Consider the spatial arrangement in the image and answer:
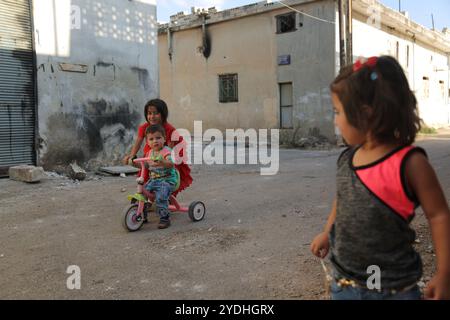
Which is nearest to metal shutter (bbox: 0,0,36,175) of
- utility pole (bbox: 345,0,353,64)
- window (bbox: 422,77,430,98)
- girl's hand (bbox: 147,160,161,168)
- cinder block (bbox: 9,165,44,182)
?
cinder block (bbox: 9,165,44,182)

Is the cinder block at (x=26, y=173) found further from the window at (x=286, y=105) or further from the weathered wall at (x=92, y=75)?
the window at (x=286, y=105)

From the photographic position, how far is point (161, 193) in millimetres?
4508

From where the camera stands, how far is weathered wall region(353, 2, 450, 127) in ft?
56.2

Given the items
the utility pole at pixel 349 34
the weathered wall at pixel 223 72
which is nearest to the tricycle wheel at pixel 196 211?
the utility pole at pixel 349 34

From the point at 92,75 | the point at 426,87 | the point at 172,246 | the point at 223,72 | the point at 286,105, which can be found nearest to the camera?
the point at 172,246

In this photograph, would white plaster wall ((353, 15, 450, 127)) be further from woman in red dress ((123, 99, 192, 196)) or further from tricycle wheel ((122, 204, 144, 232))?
tricycle wheel ((122, 204, 144, 232))

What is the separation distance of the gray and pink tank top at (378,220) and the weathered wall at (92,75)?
785 centimetres

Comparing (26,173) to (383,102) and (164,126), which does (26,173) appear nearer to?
(164,126)

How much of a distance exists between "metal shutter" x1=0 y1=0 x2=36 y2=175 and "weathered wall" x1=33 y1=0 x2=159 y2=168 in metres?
0.18

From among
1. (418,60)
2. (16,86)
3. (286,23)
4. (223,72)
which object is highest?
(286,23)

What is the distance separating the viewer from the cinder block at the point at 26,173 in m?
7.38

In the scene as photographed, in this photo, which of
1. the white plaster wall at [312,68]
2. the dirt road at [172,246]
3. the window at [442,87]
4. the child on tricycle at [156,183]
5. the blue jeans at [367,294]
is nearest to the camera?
the blue jeans at [367,294]

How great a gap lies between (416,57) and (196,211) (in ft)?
68.6

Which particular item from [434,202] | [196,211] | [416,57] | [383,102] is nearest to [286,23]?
[416,57]
